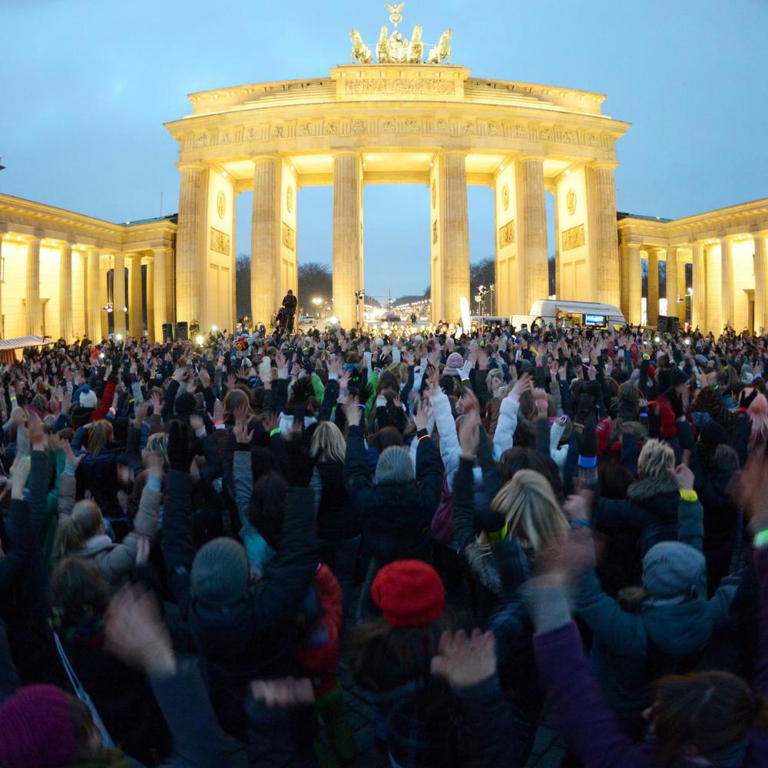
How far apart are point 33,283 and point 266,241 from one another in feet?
49.5

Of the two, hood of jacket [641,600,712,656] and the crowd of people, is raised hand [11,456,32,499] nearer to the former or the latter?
the crowd of people

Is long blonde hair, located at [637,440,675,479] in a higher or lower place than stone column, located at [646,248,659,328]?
lower

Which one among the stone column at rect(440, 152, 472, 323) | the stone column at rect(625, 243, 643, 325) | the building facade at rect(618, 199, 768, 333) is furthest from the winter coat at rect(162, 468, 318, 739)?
the stone column at rect(625, 243, 643, 325)

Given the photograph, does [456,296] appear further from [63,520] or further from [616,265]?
[63,520]

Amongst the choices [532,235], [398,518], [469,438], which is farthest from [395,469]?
[532,235]

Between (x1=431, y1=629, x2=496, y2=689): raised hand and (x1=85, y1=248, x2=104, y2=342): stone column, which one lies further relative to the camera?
(x1=85, y1=248, x2=104, y2=342): stone column

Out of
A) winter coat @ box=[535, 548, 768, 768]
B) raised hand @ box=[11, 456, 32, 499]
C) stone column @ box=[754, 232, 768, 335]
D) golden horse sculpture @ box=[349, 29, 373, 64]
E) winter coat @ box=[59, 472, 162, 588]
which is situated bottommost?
winter coat @ box=[535, 548, 768, 768]

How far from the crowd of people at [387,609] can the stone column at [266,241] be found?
A: 122 ft

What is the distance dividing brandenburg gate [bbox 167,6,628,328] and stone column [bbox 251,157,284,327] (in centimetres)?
8

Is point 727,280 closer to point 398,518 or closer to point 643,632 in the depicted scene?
point 398,518

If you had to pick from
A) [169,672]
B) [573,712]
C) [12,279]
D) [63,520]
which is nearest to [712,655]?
[573,712]

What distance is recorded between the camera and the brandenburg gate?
4081 cm

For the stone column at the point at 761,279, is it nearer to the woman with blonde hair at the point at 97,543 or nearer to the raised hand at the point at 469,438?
the raised hand at the point at 469,438

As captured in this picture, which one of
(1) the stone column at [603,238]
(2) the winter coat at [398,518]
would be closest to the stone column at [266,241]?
(1) the stone column at [603,238]
